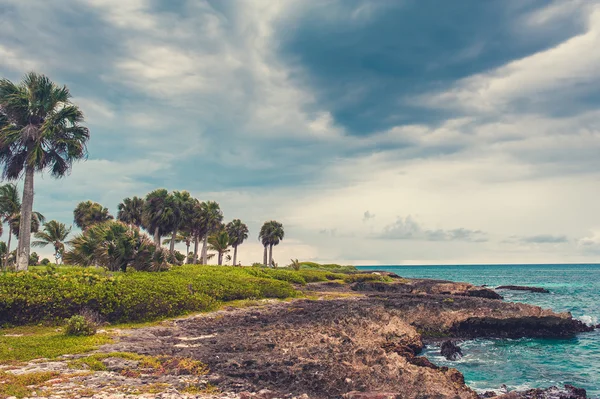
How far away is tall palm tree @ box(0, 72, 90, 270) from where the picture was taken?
29.6 m

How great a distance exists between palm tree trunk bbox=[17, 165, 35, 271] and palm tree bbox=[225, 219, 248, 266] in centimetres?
Result: 6640

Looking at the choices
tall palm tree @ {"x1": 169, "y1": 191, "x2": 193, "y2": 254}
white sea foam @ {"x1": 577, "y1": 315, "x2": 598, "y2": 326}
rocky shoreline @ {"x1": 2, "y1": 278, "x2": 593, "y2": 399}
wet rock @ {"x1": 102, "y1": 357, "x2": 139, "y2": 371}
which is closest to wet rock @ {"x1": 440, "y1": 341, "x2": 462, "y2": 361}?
rocky shoreline @ {"x1": 2, "y1": 278, "x2": 593, "y2": 399}

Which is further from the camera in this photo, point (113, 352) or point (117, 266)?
point (117, 266)

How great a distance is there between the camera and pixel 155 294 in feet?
82.6

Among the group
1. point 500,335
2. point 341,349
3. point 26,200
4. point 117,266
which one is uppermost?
point 26,200

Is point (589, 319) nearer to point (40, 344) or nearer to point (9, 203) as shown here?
point (40, 344)

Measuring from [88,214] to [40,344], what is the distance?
61.4m

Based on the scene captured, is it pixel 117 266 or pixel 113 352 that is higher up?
pixel 117 266

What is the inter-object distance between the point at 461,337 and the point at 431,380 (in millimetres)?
15902

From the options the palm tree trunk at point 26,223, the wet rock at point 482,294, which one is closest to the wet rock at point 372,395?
the palm tree trunk at point 26,223

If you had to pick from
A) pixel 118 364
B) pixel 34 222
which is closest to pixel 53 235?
pixel 34 222

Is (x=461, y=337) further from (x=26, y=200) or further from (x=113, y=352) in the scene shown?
(x=26, y=200)

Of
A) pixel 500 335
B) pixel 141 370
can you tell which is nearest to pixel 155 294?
pixel 141 370

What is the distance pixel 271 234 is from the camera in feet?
320
